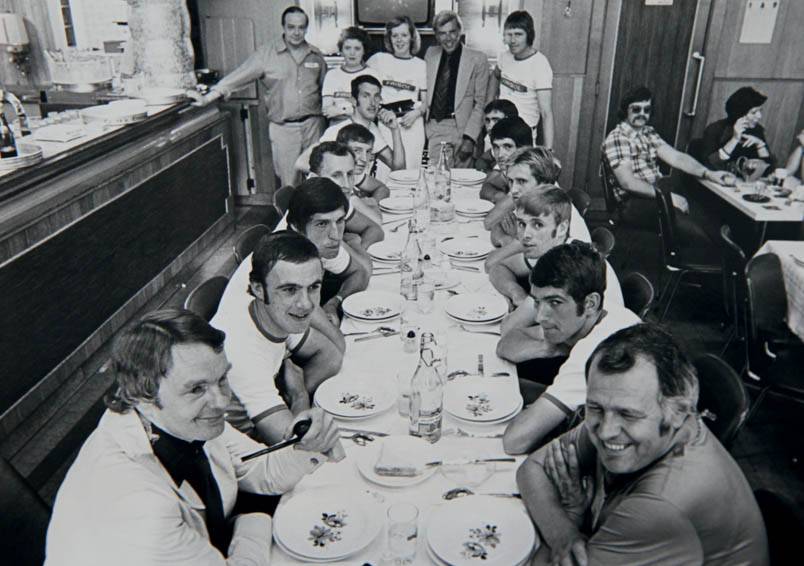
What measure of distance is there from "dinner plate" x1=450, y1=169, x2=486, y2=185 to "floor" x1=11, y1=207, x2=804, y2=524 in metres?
1.43

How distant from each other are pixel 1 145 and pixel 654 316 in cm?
382

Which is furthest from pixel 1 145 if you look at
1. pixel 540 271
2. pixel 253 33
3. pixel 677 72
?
pixel 677 72

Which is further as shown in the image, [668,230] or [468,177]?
[468,177]

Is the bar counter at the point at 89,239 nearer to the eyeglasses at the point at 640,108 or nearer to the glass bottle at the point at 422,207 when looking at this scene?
the glass bottle at the point at 422,207

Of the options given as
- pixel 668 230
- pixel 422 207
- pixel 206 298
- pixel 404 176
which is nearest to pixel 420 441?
pixel 206 298

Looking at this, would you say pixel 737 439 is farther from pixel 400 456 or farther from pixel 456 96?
pixel 456 96

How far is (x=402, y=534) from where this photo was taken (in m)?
1.51

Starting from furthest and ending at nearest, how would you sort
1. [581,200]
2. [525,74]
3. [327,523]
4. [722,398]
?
1. [525,74]
2. [581,200]
3. [722,398]
4. [327,523]

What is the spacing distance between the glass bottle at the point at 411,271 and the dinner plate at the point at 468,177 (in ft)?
5.55

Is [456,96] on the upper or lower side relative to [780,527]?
upper

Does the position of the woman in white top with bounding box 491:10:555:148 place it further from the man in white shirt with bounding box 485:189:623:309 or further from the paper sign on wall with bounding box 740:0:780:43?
the man in white shirt with bounding box 485:189:623:309

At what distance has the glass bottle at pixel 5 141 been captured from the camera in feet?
10.2

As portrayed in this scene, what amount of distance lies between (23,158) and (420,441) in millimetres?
2459

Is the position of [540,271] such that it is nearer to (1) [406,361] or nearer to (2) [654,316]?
(1) [406,361]
